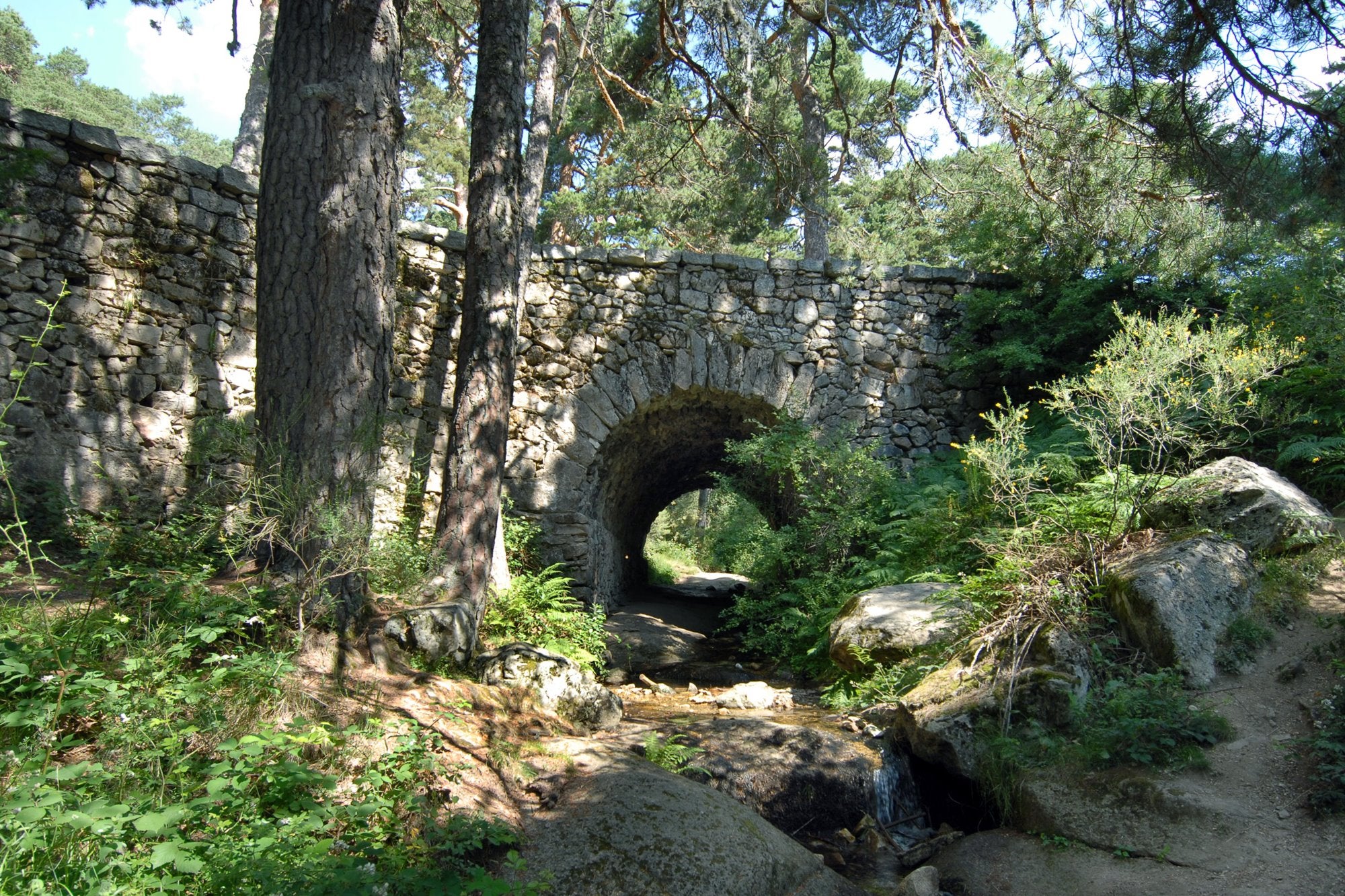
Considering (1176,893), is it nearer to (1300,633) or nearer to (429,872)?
(1300,633)

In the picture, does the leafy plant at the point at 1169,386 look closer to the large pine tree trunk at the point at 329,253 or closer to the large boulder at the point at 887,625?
the large boulder at the point at 887,625

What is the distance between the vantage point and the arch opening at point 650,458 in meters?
8.46

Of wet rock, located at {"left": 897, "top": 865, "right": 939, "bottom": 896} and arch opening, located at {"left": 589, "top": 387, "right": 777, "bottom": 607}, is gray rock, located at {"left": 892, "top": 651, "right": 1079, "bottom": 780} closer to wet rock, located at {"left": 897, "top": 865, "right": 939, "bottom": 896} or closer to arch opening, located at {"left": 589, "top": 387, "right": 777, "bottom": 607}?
wet rock, located at {"left": 897, "top": 865, "right": 939, "bottom": 896}

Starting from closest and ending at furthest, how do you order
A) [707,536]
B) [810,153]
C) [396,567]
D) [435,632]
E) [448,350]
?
[396,567] → [435,632] → [448,350] → [810,153] → [707,536]

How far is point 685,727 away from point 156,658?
3052 millimetres

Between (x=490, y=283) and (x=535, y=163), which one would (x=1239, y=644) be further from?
(x=535, y=163)

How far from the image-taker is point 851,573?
734 centimetres

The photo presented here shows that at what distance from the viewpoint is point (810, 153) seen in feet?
30.1

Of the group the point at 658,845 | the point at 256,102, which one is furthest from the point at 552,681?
the point at 256,102

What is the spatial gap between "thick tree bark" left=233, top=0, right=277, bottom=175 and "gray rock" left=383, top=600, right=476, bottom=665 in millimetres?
9476

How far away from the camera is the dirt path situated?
3.21m

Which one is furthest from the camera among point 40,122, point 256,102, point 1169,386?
point 256,102

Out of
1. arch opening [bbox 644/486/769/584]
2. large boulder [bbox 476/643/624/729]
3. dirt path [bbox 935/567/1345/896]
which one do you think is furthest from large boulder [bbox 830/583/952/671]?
arch opening [bbox 644/486/769/584]

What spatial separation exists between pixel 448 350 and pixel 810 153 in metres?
4.75
